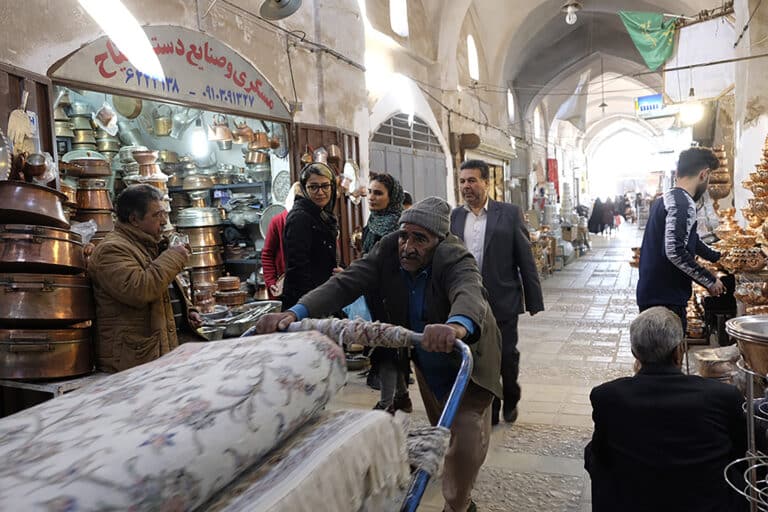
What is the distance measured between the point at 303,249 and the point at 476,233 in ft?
3.65

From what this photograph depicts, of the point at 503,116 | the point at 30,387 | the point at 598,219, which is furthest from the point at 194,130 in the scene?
the point at 598,219

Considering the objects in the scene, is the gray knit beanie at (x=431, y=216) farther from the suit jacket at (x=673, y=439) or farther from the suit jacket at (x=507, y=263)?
the suit jacket at (x=507, y=263)

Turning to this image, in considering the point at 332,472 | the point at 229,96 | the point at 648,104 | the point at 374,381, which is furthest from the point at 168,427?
the point at 648,104

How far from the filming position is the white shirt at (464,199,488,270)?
3869 millimetres

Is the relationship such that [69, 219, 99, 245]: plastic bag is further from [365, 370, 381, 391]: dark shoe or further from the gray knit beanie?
the gray knit beanie

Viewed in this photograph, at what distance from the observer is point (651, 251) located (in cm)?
370

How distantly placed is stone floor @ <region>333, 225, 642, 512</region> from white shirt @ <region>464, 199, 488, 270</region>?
1148 mm

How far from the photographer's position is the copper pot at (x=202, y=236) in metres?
7.19

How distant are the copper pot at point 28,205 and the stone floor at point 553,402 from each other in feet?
7.55

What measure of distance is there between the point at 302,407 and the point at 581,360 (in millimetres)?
4776

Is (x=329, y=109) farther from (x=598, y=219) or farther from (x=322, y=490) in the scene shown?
(x=598, y=219)

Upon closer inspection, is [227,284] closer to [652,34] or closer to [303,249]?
[303,249]

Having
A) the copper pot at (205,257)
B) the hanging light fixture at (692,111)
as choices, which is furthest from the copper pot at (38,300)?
the hanging light fixture at (692,111)

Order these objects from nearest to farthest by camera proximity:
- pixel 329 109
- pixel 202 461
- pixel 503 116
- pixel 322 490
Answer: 1. pixel 202 461
2. pixel 322 490
3. pixel 329 109
4. pixel 503 116
